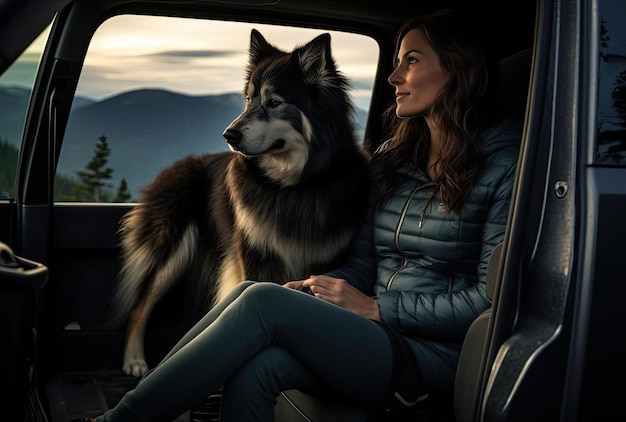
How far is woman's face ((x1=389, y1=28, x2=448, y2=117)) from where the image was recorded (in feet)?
7.50

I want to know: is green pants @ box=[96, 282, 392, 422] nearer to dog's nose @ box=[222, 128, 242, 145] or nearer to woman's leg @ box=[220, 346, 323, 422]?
woman's leg @ box=[220, 346, 323, 422]

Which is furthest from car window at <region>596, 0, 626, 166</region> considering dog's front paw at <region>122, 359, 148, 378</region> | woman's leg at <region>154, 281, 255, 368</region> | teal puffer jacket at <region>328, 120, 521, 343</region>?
dog's front paw at <region>122, 359, 148, 378</region>

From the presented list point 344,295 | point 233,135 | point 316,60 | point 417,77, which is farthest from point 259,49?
point 344,295

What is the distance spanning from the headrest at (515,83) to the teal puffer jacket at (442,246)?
0.22 metres

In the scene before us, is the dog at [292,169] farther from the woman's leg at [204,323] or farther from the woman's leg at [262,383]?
the woman's leg at [262,383]

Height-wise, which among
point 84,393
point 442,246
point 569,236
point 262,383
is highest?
point 569,236

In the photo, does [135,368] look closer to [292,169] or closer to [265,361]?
[292,169]

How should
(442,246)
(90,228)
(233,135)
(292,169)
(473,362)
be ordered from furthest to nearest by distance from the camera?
(90,228) → (292,169) → (233,135) → (442,246) → (473,362)

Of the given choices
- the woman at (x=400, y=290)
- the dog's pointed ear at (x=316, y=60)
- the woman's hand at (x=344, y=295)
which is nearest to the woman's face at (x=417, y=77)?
the woman at (x=400, y=290)

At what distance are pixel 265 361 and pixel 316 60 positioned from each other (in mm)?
1226

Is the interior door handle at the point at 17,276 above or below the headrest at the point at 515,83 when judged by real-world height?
below

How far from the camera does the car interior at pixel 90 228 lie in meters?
2.46

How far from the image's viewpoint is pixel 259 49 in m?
2.91

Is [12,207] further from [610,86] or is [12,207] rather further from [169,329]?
[610,86]
